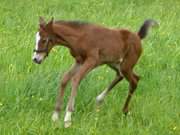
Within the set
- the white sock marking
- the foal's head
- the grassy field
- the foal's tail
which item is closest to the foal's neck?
the foal's head

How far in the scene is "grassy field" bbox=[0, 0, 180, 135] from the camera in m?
6.05

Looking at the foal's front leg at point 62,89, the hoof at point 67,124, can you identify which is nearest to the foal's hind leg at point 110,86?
the foal's front leg at point 62,89

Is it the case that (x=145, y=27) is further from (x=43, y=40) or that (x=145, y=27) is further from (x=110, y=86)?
(x=43, y=40)

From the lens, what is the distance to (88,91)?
6.99 meters

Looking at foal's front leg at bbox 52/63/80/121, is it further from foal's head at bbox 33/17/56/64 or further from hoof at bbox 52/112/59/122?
foal's head at bbox 33/17/56/64

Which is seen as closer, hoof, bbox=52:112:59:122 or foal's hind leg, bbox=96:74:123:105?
hoof, bbox=52:112:59:122

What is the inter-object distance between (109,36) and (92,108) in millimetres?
805

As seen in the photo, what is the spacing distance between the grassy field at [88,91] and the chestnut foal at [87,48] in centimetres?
20

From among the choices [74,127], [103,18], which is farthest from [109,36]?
[103,18]

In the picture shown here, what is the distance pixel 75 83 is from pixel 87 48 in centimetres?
38

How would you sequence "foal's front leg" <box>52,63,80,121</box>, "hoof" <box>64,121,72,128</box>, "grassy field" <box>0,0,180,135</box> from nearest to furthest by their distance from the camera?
1. "hoof" <box>64,121,72,128</box>
2. "grassy field" <box>0,0,180,135</box>
3. "foal's front leg" <box>52,63,80,121</box>

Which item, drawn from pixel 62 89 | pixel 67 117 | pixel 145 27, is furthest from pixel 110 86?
pixel 67 117

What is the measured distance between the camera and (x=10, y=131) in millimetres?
5711

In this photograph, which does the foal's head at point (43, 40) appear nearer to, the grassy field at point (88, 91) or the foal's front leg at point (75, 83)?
the foal's front leg at point (75, 83)
